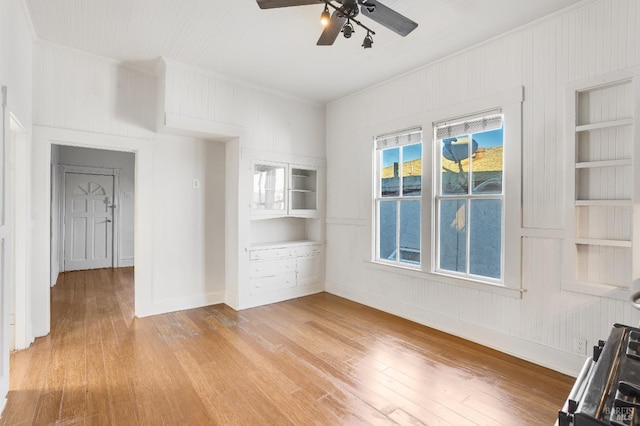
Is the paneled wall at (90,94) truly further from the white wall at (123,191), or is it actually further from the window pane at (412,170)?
the white wall at (123,191)

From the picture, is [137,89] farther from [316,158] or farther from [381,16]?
[381,16]

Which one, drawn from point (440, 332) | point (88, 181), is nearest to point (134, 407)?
point (440, 332)

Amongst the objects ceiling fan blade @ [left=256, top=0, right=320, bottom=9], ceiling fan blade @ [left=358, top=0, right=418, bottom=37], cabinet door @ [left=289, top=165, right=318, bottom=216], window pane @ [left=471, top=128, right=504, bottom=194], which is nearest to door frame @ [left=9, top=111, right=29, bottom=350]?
ceiling fan blade @ [left=256, top=0, right=320, bottom=9]

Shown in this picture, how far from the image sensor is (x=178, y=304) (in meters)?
4.23

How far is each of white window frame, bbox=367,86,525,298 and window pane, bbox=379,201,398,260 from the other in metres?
0.42

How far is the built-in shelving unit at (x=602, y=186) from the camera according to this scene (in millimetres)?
2432

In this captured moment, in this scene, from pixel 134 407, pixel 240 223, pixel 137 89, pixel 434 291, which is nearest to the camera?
pixel 134 407

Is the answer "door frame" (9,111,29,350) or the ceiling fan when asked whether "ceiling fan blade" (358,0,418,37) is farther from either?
"door frame" (9,111,29,350)

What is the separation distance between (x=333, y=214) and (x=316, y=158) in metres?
0.93

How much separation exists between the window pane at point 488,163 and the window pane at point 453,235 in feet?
0.91

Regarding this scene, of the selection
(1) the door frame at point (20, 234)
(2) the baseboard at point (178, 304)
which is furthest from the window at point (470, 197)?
(1) the door frame at point (20, 234)

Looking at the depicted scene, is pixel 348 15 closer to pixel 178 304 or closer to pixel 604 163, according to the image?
pixel 604 163

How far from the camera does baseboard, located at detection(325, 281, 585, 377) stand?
2.71 metres

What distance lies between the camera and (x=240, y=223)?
432 centimetres
